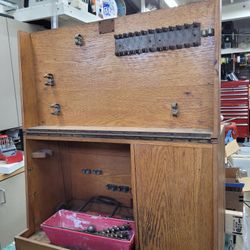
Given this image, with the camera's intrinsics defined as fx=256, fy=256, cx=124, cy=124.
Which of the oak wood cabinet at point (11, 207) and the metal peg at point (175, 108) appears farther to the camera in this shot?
the oak wood cabinet at point (11, 207)

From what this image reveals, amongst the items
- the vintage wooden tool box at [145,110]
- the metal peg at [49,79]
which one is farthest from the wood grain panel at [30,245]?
the metal peg at [49,79]

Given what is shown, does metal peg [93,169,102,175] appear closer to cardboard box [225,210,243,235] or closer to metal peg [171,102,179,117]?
metal peg [171,102,179,117]

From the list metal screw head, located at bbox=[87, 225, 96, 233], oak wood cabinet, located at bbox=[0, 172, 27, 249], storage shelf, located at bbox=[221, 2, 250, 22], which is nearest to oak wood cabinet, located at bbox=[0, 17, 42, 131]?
oak wood cabinet, located at bbox=[0, 172, 27, 249]

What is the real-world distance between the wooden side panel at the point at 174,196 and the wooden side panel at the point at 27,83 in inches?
21.7

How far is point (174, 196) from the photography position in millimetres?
918

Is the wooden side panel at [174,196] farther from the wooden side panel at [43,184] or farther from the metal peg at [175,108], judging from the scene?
the wooden side panel at [43,184]

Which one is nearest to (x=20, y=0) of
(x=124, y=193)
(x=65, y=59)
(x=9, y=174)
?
(x=9, y=174)

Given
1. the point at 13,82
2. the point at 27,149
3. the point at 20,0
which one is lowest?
the point at 27,149

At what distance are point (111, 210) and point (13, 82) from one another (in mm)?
1579

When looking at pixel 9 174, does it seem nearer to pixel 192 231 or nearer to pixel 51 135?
pixel 51 135

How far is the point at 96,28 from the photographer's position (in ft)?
3.42

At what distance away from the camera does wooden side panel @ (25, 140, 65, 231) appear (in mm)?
1210

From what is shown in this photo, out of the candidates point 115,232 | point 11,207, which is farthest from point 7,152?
point 115,232

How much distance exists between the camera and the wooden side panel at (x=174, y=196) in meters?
0.87
